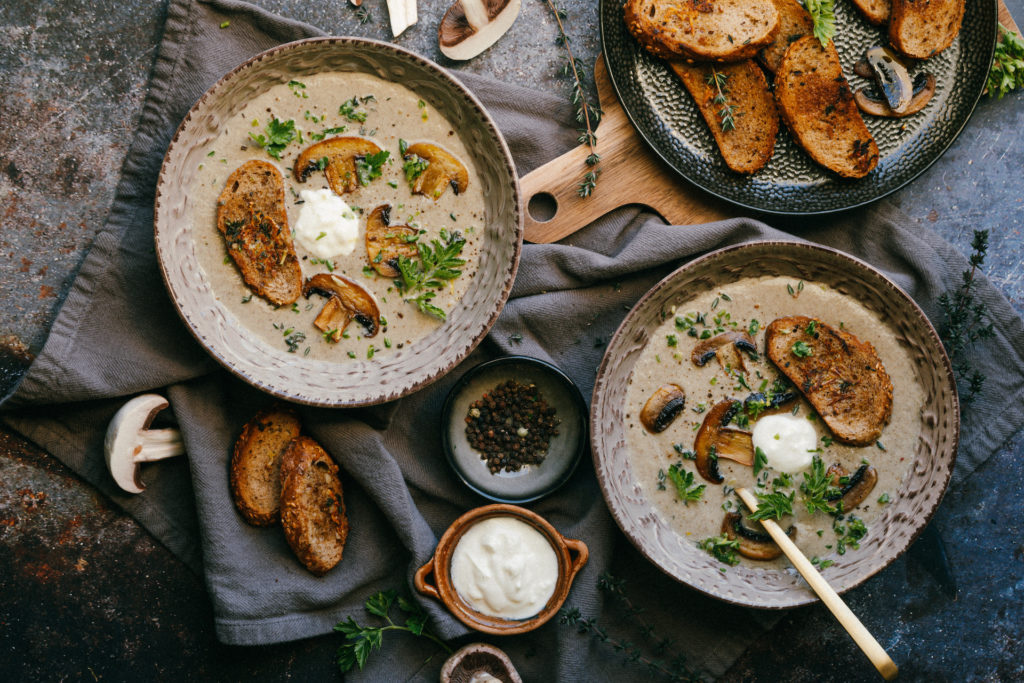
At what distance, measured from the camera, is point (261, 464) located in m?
3.31

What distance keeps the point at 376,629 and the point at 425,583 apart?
32 cm

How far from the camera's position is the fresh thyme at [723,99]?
3379 millimetres

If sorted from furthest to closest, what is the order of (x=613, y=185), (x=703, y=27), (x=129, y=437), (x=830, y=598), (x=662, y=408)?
(x=613, y=185)
(x=703, y=27)
(x=662, y=408)
(x=129, y=437)
(x=830, y=598)

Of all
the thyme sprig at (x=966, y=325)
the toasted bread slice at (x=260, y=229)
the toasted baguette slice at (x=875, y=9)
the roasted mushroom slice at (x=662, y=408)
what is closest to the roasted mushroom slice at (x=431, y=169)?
the toasted bread slice at (x=260, y=229)

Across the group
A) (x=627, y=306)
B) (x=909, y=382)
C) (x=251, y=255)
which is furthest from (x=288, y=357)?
(x=909, y=382)

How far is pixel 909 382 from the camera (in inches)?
130

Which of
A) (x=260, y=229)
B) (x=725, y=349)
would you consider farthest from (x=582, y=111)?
(x=260, y=229)

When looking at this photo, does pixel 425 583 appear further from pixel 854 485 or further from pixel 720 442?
pixel 854 485

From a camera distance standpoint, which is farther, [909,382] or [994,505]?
[994,505]

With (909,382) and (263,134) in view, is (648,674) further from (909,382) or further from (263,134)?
(263,134)

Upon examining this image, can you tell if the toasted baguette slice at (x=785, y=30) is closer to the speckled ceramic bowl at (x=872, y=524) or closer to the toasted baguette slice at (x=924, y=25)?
the toasted baguette slice at (x=924, y=25)

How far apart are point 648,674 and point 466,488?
120 centimetres

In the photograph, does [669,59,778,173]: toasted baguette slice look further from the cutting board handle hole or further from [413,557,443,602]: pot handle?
[413,557,443,602]: pot handle

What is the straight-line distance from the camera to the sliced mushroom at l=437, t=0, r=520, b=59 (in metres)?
3.45
